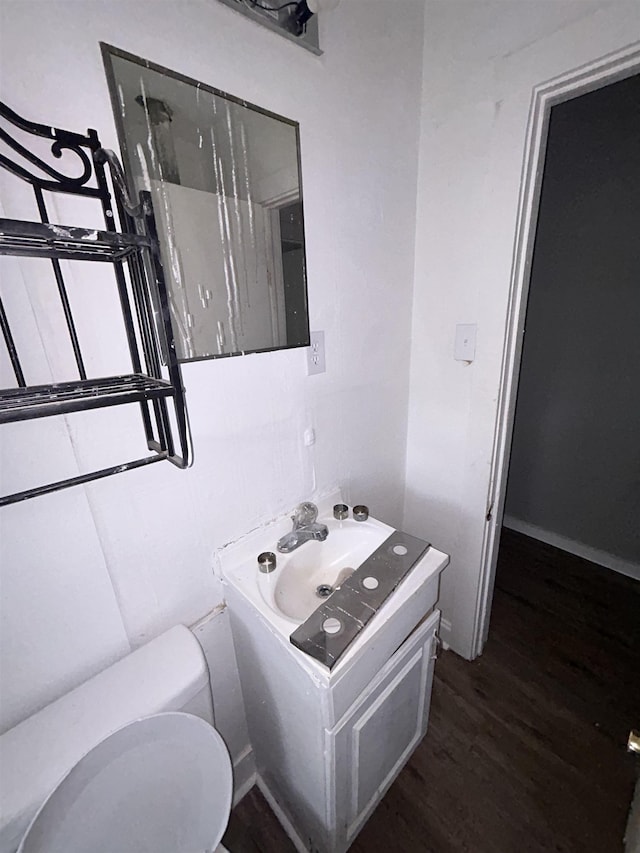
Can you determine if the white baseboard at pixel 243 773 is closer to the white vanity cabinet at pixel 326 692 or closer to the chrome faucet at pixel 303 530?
the white vanity cabinet at pixel 326 692

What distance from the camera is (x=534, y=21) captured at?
883 millimetres

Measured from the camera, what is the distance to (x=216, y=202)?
0.75 meters

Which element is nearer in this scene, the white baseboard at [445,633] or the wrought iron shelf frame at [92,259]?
the wrought iron shelf frame at [92,259]

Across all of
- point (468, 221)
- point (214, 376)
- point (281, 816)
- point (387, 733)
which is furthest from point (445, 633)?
point (468, 221)

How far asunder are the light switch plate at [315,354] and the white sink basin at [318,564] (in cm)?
49

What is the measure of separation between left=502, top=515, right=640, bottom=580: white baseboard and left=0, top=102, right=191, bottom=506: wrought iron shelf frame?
2.43 metres

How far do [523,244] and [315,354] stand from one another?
71cm

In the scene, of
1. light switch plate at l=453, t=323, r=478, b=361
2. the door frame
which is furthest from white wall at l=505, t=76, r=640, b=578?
light switch plate at l=453, t=323, r=478, b=361

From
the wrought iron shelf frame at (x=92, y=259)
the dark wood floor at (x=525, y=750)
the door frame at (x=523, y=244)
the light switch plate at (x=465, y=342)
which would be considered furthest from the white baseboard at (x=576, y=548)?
the wrought iron shelf frame at (x=92, y=259)

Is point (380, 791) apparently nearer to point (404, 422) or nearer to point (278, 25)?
point (404, 422)

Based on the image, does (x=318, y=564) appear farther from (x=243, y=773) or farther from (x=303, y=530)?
(x=243, y=773)

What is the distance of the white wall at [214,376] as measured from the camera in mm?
589

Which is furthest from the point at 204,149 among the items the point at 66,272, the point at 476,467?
the point at 476,467

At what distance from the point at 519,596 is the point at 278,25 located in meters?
2.41
